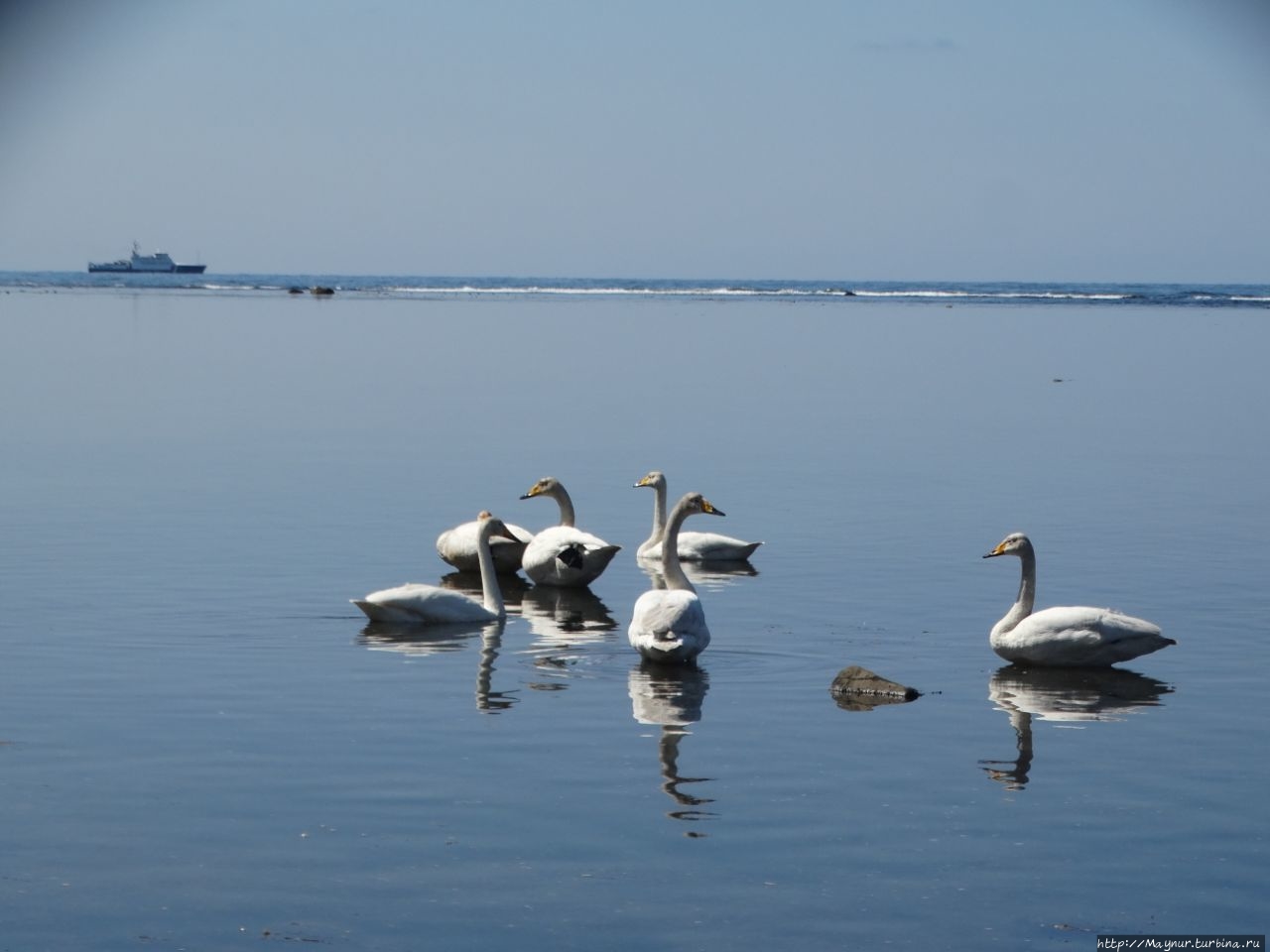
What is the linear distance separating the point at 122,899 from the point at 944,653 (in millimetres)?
7098

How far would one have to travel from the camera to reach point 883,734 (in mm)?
10945

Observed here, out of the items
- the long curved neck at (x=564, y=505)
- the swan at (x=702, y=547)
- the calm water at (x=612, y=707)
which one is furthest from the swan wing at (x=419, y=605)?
the long curved neck at (x=564, y=505)

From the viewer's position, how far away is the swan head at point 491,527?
15.6 metres

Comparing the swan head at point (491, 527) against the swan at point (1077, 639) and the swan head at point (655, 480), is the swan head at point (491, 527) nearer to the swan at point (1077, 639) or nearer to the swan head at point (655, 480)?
the swan head at point (655, 480)

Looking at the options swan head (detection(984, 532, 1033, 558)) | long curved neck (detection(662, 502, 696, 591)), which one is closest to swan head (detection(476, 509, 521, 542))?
long curved neck (detection(662, 502, 696, 591))

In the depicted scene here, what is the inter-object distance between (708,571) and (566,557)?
72.4 inches

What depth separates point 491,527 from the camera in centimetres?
1594

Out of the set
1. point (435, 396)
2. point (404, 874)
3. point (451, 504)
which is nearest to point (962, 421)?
point (435, 396)

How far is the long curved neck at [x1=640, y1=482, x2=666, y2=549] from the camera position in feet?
60.5

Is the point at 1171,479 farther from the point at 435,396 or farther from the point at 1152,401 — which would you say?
the point at 435,396

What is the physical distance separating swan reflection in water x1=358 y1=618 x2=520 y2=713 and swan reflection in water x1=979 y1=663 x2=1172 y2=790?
3446 mm

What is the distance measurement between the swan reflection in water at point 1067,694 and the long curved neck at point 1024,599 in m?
0.30

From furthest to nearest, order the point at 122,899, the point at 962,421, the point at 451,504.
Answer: the point at 962,421, the point at 451,504, the point at 122,899

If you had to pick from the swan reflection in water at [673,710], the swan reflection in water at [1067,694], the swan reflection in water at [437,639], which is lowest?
the swan reflection in water at [437,639]
